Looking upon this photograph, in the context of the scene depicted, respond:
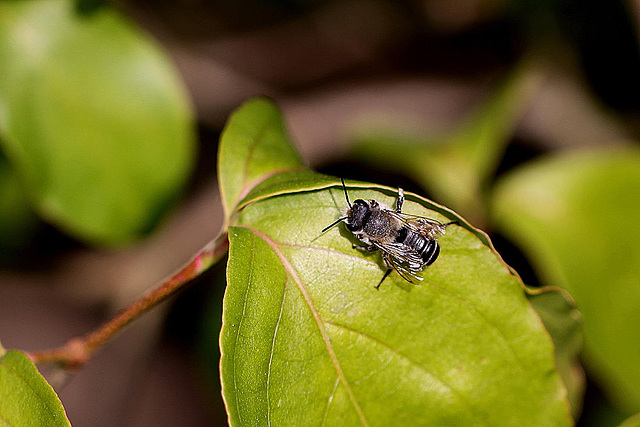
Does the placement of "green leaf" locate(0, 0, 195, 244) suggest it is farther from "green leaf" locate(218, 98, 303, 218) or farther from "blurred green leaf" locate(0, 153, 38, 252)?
"green leaf" locate(218, 98, 303, 218)

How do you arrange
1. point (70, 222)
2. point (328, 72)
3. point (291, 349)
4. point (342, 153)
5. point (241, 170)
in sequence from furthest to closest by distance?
point (328, 72) < point (342, 153) < point (70, 222) < point (241, 170) < point (291, 349)

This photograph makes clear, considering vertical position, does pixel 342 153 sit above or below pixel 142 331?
above

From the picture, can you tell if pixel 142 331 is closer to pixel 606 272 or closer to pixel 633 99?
pixel 606 272

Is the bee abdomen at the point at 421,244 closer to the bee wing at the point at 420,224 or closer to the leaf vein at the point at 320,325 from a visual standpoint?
the bee wing at the point at 420,224

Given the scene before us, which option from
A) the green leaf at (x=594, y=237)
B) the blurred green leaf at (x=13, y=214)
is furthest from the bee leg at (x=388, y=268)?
→ the blurred green leaf at (x=13, y=214)

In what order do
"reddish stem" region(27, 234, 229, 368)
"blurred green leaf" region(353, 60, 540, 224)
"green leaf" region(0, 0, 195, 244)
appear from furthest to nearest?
"blurred green leaf" region(353, 60, 540, 224)
"green leaf" region(0, 0, 195, 244)
"reddish stem" region(27, 234, 229, 368)

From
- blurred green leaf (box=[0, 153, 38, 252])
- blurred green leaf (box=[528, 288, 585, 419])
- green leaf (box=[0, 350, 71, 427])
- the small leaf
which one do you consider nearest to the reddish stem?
the small leaf

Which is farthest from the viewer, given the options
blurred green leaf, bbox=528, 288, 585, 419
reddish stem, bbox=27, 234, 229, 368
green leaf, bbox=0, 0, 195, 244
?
green leaf, bbox=0, 0, 195, 244

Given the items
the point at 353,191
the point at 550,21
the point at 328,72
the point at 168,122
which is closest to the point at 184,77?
the point at 328,72
